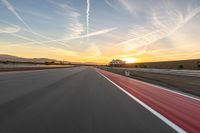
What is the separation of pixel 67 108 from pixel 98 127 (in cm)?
268

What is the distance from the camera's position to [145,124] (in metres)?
6.18

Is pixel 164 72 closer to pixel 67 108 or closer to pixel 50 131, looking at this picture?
pixel 67 108

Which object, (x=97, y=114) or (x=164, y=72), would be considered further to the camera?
(x=164, y=72)

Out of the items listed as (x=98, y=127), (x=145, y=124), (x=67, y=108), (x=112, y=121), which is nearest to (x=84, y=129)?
(x=98, y=127)

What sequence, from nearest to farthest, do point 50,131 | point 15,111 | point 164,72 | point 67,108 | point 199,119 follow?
point 50,131, point 199,119, point 15,111, point 67,108, point 164,72

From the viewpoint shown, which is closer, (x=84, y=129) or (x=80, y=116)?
(x=84, y=129)

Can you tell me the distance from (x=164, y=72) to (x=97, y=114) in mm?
35161

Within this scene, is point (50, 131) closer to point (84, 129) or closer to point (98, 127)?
point (84, 129)

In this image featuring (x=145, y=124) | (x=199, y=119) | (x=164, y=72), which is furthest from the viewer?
(x=164, y=72)

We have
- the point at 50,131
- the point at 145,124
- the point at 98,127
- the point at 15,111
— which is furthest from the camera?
the point at 15,111

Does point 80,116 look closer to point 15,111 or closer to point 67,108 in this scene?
point 67,108

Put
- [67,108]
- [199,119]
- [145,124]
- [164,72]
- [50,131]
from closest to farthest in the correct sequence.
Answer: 1. [50,131]
2. [145,124]
3. [199,119]
4. [67,108]
5. [164,72]

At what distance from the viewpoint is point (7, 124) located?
584 cm

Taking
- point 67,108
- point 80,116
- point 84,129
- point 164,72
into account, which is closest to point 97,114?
point 80,116
